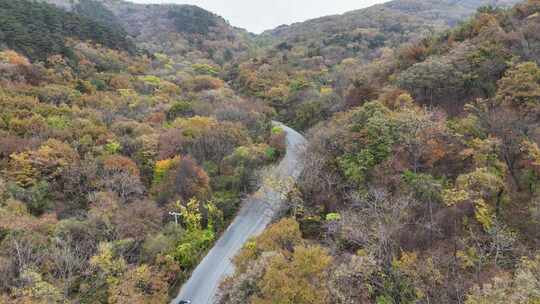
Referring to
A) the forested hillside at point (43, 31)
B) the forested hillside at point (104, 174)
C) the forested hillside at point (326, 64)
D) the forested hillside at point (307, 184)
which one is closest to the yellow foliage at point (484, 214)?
the forested hillside at point (307, 184)

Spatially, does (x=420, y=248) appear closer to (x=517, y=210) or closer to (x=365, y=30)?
(x=517, y=210)

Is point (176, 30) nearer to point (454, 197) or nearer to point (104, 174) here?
point (104, 174)

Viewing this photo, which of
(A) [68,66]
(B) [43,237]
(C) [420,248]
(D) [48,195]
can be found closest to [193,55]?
(A) [68,66]

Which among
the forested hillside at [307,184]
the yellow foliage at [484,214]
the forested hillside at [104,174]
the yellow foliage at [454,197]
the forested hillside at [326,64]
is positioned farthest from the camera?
the forested hillside at [326,64]

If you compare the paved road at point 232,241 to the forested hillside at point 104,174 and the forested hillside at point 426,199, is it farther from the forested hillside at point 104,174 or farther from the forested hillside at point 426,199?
the forested hillside at point 426,199

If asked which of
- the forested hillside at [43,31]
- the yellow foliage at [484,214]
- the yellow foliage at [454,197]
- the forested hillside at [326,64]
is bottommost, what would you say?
the yellow foliage at [484,214]

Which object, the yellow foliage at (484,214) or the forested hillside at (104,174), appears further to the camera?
the forested hillside at (104,174)
